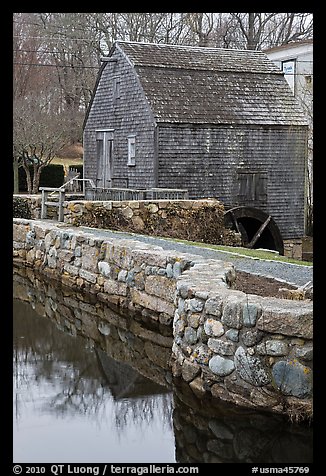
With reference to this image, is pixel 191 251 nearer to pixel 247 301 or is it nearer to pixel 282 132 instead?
pixel 247 301

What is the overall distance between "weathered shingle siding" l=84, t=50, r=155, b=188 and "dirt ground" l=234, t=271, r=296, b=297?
11.4 m

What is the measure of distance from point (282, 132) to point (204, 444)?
1689cm

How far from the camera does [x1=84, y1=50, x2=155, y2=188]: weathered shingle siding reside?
1973 centimetres

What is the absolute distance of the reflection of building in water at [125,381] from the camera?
6.36m

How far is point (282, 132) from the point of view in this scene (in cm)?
2103

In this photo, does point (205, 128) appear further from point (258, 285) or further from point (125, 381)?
point (125, 381)

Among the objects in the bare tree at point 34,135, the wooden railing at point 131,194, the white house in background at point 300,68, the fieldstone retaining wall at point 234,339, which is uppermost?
the white house in background at point 300,68

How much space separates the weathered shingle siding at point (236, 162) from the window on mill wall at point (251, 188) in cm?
9

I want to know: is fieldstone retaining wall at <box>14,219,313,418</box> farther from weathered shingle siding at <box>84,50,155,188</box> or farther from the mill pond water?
weathered shingle siding at <box>84,50,155,188</box>

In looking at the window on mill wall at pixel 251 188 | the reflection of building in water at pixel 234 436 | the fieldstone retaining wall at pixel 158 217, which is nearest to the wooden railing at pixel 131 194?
the fieldstone retaining wall at pixel 158 217

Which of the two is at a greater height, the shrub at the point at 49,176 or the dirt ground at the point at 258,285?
the shrub at the point at 49,176

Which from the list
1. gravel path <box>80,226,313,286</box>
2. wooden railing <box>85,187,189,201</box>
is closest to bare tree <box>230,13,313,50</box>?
wooden railing <box>85,187,189,201</box>

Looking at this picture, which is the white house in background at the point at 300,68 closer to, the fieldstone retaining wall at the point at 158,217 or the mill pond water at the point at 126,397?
the fieldstone retaining wall at the point at 158,217
